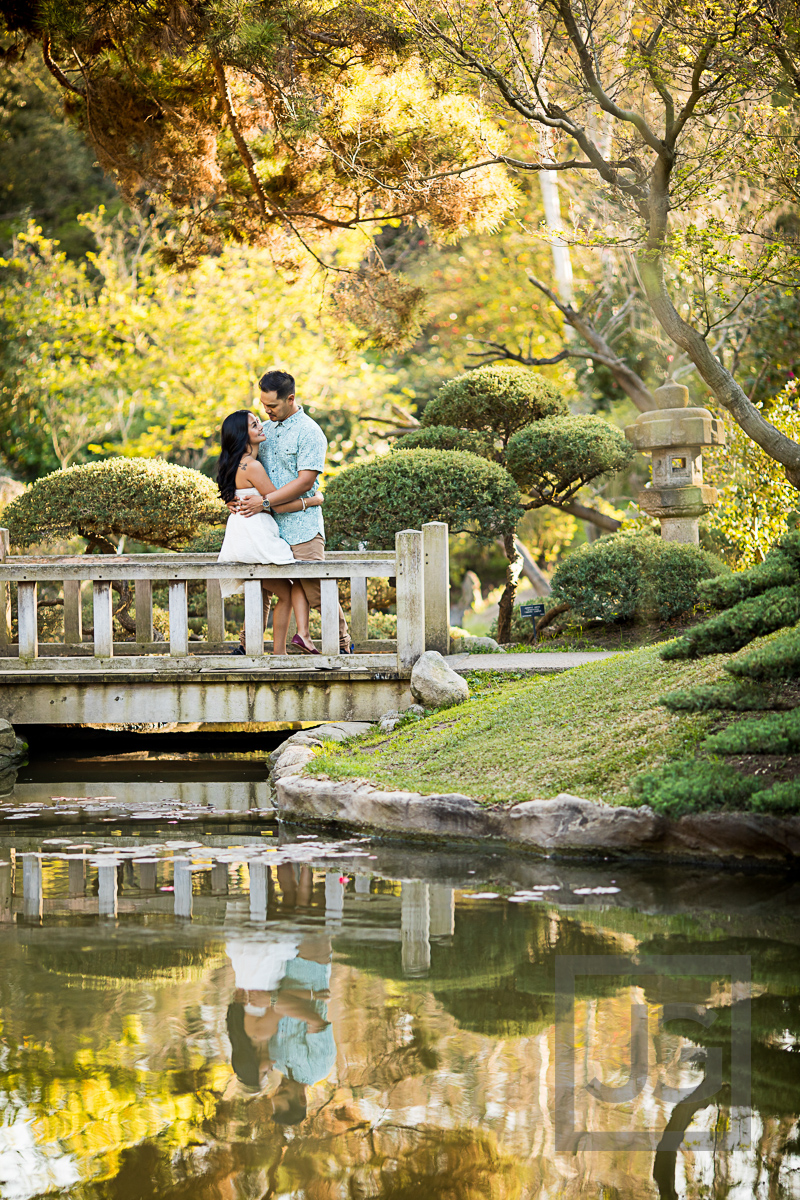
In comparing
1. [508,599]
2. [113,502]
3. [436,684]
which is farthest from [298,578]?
[508,599]

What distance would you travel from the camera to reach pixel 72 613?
9094 mm

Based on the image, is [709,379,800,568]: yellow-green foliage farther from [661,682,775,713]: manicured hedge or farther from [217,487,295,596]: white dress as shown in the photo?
[661,682,775,713]: manicured hedge

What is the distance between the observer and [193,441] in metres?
15.0

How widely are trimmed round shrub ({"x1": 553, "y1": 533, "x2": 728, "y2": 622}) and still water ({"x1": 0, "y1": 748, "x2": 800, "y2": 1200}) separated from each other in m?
4.96

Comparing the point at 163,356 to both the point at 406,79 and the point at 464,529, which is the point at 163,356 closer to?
the point at 464,529

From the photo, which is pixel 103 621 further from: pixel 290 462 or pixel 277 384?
pixel 277 384

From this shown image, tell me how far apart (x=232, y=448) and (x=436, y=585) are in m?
1.90

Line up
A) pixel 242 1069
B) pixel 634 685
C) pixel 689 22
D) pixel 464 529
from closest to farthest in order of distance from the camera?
pixel 242 1069 < pixel 634 685 < pixel 689 22 < pixel 464 529

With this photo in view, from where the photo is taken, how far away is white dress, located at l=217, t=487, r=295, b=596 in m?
6.91

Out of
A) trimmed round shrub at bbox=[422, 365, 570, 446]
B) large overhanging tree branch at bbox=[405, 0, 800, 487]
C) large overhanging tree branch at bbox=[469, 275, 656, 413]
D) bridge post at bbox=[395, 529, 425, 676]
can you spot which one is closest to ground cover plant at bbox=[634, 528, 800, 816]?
large overhanging tree branch at bbox=[405, 0, 800, 487]

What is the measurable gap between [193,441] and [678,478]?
24.6ft

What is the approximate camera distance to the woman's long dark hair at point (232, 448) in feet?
22.0

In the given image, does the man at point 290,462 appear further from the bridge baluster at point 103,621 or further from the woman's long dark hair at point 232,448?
the bridge baluster at point 103,621

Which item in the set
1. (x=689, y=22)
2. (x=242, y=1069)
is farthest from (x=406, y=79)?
(x=242, y=1069)
